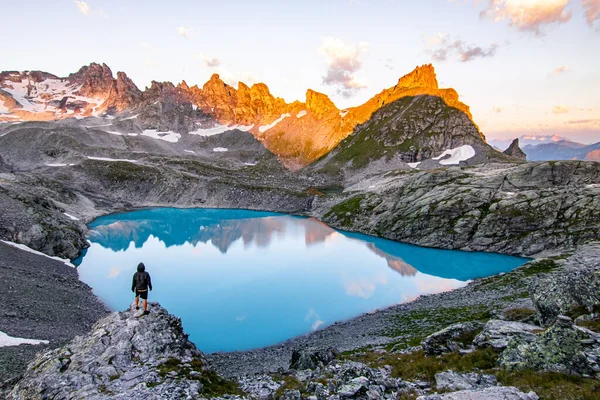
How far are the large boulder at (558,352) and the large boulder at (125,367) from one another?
13876 millimetres

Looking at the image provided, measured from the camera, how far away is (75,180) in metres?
143

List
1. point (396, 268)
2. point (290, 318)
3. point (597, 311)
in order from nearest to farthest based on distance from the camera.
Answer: point (597, 311), point (290, 318), point (396, 268)

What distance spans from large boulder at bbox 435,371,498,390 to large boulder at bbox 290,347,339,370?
1119 cm

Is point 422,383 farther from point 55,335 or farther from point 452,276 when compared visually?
point 452,276

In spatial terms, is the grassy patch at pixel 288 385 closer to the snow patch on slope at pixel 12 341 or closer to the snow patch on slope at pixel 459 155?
the snow patch on slope at pixel 12 341

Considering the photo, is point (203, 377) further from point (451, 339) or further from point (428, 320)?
point (428, 320)

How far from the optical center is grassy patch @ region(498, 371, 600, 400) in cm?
1053

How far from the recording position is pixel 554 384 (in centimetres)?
1165

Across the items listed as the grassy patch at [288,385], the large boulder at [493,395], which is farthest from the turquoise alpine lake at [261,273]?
the large boulder at [493,395]

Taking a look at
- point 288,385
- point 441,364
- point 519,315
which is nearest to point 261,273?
point 288,385

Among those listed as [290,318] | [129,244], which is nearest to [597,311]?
[290,318]

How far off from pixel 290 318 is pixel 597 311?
34.1m

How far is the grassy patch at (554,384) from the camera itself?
10531 mm

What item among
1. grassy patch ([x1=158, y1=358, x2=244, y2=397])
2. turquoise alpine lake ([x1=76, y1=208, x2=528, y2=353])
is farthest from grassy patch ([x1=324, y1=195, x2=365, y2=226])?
grassy patch ([x1=158, y1=358, x2=244, y2=397])
